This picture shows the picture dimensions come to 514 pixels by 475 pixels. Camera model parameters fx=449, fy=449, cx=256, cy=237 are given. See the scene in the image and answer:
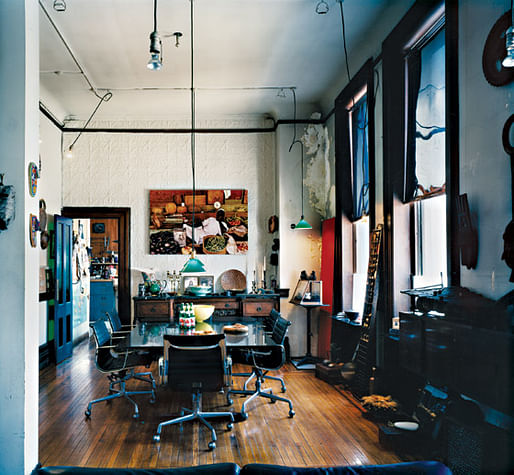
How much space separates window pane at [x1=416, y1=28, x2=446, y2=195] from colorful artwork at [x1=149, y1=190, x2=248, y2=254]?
13.8 feet

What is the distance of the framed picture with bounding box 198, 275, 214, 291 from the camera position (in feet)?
26.6

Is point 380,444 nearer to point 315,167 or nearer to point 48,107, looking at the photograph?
point 315,167

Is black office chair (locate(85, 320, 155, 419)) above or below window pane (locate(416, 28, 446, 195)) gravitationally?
below

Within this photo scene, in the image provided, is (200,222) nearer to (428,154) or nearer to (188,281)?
(188,281)

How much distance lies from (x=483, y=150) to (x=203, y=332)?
10.8 ft

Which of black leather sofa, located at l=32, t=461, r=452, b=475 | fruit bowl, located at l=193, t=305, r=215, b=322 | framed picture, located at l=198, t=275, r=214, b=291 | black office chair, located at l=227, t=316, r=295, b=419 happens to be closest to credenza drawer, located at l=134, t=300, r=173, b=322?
framed picture, located at l=198, t=275, r=214, b=291

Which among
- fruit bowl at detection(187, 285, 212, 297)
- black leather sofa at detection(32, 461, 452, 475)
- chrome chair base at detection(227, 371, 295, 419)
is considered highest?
fruit bowl at detection(187, 285, 212, 297)

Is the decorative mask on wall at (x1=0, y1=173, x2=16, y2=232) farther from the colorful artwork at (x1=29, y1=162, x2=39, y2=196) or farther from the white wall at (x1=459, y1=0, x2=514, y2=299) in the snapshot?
the white wall at (x1=459, y1=0, x2=514, y2=299)

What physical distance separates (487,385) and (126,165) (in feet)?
23.2

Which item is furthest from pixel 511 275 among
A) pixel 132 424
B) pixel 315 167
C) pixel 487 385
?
pixel 315 167

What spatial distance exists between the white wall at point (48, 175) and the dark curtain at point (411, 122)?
5255mm

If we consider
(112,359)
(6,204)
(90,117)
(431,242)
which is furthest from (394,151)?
(90,117)

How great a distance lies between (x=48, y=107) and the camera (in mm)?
7281

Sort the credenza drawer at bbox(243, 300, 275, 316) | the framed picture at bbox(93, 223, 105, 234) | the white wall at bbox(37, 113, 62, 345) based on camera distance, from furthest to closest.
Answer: the framed picture at bbox(93, 223, 105, 234), the credenza drawer at bbox(243, 300, 275, 316), the white wall at bbox(37, 113, 62, 345)
